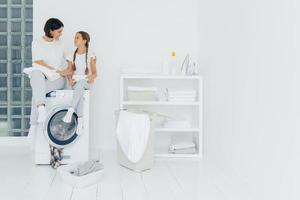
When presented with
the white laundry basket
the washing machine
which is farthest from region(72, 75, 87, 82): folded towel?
the white laundry basket

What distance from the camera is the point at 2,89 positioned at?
5.37m

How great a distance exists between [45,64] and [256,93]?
2057 millimetres

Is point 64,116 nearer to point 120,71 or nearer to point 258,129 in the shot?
point 120,71

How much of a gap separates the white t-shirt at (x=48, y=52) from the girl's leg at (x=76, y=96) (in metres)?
0.31

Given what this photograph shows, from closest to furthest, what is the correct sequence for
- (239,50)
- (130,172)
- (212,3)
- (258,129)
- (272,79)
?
(272,79), (258,129), (239,50), (130,172), (212,3)

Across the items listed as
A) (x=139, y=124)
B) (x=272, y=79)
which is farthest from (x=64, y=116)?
(x=272, y=79)

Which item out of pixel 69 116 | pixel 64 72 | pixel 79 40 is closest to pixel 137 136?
pixel 69 116

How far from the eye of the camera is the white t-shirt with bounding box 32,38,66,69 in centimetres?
440

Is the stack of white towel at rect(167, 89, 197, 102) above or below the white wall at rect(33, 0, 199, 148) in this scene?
below

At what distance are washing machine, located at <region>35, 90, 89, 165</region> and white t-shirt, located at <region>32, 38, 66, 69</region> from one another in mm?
329

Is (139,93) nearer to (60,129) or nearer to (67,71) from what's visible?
(67,71)

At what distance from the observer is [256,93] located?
11.0ft

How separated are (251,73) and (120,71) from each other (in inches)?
85.6

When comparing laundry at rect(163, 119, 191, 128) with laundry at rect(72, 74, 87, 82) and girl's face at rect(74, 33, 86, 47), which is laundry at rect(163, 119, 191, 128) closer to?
laundry at rect(72, 74, 87, 82)
